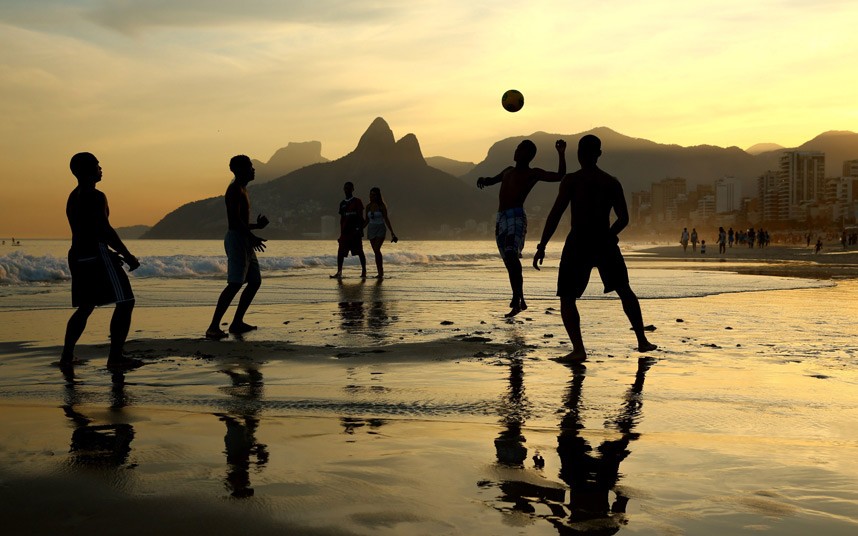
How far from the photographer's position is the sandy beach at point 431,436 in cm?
273

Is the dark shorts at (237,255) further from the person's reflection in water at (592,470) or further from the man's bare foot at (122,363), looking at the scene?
the person's reflection in water at (592,470)

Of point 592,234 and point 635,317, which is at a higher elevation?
point 592,234

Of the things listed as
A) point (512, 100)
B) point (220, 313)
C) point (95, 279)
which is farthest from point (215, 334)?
point (512, 100)

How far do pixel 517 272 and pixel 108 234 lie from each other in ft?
17.2

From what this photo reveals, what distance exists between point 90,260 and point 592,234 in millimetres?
4329

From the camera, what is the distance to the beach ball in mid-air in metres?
12.1

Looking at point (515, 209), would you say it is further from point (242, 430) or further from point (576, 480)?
point (576, 480)

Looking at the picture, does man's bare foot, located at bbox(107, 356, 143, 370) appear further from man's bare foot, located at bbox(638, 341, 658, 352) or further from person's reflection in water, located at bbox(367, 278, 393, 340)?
man's bare foot, located at bbox(638, 341, 658, 352)

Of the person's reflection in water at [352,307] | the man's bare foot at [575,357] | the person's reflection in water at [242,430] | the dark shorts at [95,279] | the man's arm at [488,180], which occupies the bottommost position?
the person's reflection in water at [352,307]

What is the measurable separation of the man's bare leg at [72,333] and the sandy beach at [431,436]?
19 cm

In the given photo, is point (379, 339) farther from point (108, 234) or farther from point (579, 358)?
point (108, 234)

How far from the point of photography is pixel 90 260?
21.7ft

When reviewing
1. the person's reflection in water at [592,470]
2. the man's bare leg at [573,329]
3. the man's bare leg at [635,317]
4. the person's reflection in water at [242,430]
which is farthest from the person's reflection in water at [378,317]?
the person's reflection in water at [592,470]

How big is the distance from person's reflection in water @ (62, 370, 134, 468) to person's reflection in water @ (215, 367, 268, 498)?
45 centimetres
